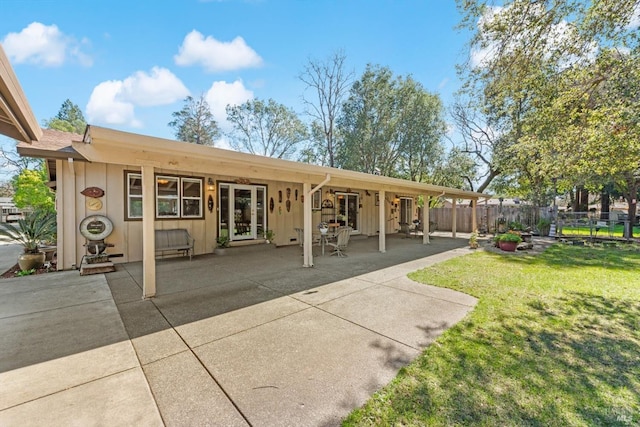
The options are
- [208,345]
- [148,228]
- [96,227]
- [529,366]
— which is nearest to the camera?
[529,366]

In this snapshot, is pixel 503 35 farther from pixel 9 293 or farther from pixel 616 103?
pixel 9 293

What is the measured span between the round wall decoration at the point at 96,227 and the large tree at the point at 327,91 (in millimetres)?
14271

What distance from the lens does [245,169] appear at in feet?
16.2

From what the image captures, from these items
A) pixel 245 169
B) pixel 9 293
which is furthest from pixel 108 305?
pixel 245 169

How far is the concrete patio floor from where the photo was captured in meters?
1.90

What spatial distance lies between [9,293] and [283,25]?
34.0ft

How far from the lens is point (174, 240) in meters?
7.03

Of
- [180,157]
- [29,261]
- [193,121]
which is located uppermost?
[193,121]

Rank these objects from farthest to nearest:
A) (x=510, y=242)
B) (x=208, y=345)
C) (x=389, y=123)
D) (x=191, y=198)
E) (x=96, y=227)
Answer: (x=389, y=123) < (x=510, y=242) < (x=191, y=198) < (x=96, y=227) < (x=208, y=345)

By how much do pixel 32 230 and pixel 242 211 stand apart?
4734 mm

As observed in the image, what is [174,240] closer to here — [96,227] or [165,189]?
[165,189]

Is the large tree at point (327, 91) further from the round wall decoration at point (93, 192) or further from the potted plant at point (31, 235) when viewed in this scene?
the potted plant at point (31, 235)

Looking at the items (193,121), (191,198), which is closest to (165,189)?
(191,198)

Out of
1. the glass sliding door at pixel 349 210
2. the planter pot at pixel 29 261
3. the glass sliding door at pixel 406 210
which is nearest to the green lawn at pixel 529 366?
the glass sliding door at pixel 349 210
